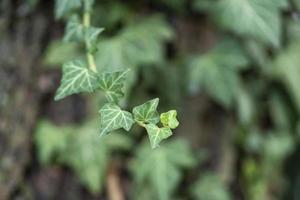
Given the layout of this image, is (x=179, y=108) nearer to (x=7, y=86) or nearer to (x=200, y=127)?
(x=200, y=127)

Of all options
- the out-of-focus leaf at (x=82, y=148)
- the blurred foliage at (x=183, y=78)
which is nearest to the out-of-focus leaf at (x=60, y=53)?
the blurred foliage at (x=183, y=78)

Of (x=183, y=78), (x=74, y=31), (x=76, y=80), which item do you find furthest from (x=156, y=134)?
(x=183, y=78)

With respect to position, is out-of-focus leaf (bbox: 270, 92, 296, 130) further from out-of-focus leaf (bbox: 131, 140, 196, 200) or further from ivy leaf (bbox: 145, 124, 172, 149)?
ivy leaf (bbox: 145, 124, 172, 149)

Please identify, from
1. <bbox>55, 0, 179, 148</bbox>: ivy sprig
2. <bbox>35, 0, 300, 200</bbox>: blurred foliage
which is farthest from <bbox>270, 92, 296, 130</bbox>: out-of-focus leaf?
<bbox>55, 0, 179, 148</bbox>: ivy sprig

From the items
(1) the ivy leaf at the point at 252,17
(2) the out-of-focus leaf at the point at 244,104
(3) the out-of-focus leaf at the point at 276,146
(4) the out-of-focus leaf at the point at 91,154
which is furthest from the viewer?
(3) the out-of-focus leaf at the point at 276,146

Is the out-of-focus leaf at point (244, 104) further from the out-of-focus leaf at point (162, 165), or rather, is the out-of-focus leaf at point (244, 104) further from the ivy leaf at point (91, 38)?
the ivy leaf at point (91, 38)

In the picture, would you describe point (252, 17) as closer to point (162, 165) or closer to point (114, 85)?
point (162, 165)
